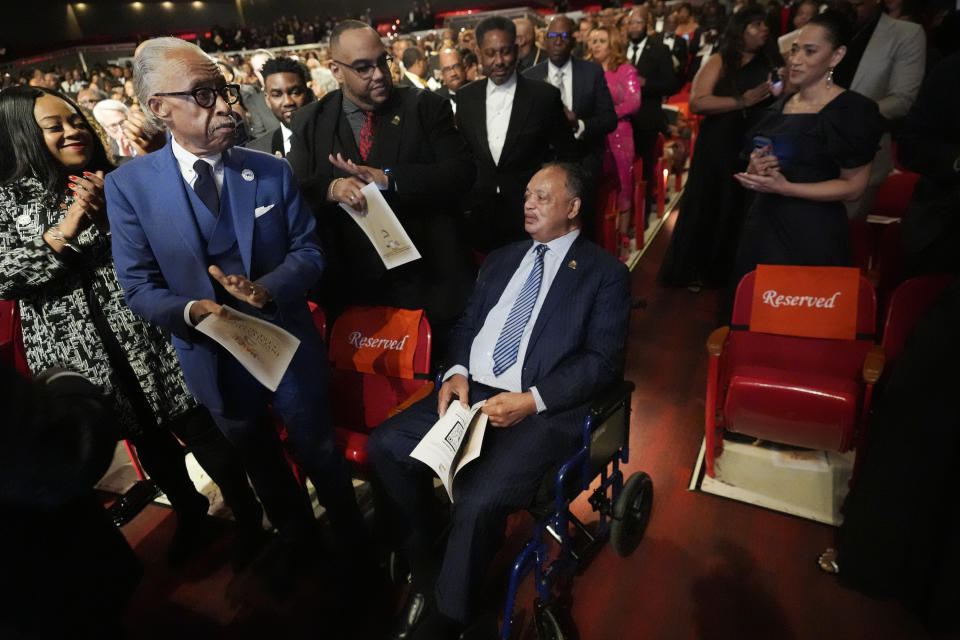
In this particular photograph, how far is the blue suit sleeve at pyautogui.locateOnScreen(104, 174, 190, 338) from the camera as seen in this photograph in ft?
5.53

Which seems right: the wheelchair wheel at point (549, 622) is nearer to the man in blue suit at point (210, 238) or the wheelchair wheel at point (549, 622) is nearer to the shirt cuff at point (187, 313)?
the man in blue suit at point (210, 238)

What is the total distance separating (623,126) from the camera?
478 centimetres

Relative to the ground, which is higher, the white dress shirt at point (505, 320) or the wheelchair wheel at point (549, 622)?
the white dress shirt at point (505, 320)

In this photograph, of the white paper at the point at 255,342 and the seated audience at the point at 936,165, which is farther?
the seated audience at the point at 936,165

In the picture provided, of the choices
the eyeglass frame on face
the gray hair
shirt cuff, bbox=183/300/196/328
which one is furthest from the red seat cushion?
the gray hair

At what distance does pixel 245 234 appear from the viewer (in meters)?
1.74

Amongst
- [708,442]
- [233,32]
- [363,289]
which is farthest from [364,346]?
[233,32]

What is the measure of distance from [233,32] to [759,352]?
25.1 m

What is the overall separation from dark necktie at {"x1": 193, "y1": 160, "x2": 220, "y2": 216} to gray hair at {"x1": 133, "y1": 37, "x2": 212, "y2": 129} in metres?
0.20

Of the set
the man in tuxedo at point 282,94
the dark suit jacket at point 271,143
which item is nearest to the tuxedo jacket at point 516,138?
the man in tuxedo at point 282,94

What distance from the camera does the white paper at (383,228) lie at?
215 cm

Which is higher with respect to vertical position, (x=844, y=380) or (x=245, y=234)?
(x=245, y=234)

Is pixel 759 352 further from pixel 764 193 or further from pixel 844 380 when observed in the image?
pixel 764 193

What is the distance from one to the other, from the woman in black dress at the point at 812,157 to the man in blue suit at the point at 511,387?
39.7 inches
